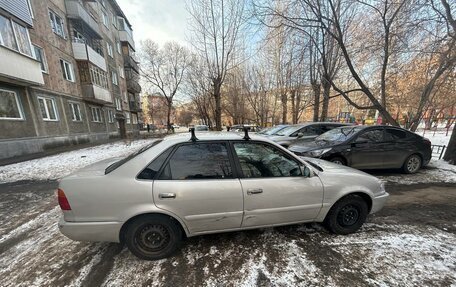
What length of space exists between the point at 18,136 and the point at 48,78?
4.51 meters

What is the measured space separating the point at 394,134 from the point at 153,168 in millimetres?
7098

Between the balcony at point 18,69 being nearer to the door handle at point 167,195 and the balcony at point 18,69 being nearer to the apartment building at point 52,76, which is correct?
the apartment building at point 52,76

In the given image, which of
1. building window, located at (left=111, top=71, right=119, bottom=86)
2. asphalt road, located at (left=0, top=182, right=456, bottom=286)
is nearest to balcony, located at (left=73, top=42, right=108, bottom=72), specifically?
building window, located at (left=111, top=71, right=119, bottom=86)

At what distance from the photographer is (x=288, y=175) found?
105 inches

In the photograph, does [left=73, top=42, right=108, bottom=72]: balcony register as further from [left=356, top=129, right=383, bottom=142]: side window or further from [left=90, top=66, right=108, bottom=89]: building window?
[left=356, top=129, right=383, bottom=142]: side window

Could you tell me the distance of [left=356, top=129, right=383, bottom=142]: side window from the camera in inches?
229

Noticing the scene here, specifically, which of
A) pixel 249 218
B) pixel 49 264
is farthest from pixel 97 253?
pixel 249 218

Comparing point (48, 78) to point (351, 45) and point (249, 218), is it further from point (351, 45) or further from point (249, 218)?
point (351, 45)

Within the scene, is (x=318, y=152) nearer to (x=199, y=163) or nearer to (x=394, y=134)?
(x=394, y=134)

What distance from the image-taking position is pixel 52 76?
12.8 metres

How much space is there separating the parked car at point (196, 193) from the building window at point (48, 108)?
13658mm

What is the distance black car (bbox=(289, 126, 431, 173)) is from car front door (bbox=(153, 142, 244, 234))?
3.99 m

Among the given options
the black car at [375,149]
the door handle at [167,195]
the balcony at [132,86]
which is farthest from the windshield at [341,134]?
the balcony at [132,86]

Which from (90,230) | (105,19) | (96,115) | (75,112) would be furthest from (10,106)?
(105,19)
